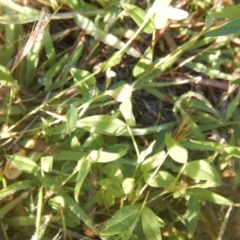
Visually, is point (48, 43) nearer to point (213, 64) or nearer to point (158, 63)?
point (158, 63)

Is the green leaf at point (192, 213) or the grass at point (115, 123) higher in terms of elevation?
the grass at point (115, 123)

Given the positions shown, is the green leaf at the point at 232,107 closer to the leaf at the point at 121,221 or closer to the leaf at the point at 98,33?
the leaf at the point at 98,33

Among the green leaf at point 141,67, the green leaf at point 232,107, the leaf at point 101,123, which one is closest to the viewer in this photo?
the leaf at point 101,123

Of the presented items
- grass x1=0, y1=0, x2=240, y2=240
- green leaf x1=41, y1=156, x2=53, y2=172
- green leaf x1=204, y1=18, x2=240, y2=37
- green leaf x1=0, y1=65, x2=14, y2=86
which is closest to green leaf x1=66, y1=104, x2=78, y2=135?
grass x1=0, y1=0, x2=240, y2=240

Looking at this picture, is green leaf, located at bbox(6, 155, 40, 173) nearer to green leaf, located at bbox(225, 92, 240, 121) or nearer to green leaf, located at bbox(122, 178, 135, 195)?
green leaf, located at bbox(122, 178, 135, 195)

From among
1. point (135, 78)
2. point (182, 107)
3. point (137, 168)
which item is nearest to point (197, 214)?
point (137, 168)

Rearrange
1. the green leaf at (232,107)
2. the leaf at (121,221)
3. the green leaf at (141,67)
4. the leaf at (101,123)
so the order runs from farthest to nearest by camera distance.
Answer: the green leaf at (232,107) < the green leaf at (141,67) < the leaf at (101,123) < the leaf at (121,221)

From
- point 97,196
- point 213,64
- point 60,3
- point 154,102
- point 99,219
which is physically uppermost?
point 60,3

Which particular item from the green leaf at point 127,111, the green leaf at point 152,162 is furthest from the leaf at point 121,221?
the green leaf at point 127,111
